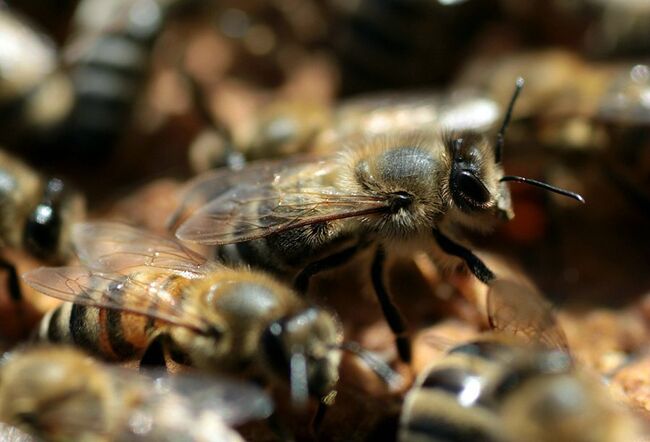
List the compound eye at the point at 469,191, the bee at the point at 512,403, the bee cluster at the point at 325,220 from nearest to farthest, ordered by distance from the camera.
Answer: the bee at the point at 512,403
the bee cluster at the point at 325,220
the compound eye at the point at 469,191

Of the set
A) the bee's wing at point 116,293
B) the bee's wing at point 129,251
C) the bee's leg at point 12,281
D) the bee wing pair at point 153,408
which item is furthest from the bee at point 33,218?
the bee wing pair at point 153,408

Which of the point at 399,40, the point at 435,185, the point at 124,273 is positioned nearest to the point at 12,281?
the point at 124,273

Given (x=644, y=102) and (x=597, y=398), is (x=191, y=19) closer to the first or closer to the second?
(x=644, y=102)

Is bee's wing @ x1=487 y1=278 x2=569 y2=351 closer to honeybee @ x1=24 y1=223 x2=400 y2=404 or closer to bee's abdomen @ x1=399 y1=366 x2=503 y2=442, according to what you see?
bee's abdomen @ x1=399 y1=366 x2=503 y2=442

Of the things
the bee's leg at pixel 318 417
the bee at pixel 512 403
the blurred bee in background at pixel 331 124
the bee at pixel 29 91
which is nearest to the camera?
the bee at pixel 512 403

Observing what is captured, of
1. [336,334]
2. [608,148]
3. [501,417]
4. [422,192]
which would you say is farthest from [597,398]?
[608,148]

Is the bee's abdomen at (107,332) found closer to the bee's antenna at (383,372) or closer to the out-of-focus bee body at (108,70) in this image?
the bee's antenna at (383,372)
